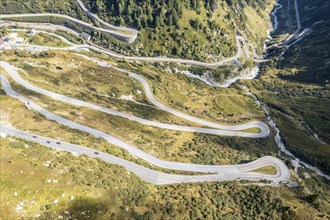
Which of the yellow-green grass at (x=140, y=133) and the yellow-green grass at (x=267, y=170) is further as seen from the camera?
the yellow-green grass at (x=267, y=170)

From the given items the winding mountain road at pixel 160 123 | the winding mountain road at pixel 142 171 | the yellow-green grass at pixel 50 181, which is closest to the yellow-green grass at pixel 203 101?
the winding mountain road at pixel 160 123

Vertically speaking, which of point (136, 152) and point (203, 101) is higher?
point (203, 101)

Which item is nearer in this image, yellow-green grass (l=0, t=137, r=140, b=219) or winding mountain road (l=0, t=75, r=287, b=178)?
yellow-green grass (l=0, t=137, r=140, b=219)

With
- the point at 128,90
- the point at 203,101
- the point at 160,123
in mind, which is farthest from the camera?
the point at 203,101

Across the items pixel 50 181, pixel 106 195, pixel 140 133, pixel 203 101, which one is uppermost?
pixel 203 101

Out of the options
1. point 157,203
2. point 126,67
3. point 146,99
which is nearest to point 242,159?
point 157,203

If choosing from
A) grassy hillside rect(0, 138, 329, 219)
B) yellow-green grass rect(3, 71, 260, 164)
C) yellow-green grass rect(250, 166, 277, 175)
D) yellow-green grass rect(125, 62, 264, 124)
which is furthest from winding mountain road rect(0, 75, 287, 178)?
yellow-green grass rect(125, 62, 264, 124)

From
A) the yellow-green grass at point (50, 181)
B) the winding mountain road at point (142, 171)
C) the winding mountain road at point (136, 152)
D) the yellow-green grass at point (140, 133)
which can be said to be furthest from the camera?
the yellow-green grass at point (140, 133)

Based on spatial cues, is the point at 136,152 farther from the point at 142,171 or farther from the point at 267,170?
the point at 267,170

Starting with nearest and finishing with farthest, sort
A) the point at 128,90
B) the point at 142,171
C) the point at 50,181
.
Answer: the point at 50,181 < the point at 142,171 < the point at 128,90

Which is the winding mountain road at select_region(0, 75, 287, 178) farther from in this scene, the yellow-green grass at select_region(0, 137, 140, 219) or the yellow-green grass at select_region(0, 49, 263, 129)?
the yellow-green grass at select_region(0, 49, 263, 129)

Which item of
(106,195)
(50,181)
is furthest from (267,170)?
(50,181)

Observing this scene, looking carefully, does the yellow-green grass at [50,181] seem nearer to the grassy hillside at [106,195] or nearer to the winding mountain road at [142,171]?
the grassy hillside at [106,195]
